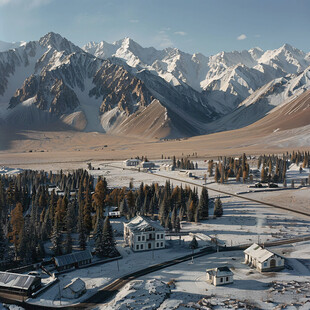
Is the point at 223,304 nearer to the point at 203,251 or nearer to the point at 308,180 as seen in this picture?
the point at 203,251

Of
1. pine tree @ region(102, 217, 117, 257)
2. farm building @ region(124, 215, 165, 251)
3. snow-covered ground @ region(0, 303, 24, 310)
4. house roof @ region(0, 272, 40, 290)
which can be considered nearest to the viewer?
snow-covered ground @ region(0, 303, 24, 310)

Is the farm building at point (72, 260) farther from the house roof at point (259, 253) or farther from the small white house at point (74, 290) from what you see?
the house roof at point (259, 253)

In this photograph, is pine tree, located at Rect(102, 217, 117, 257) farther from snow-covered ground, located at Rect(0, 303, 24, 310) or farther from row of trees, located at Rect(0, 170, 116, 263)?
snow-covered ground, located at Rect(0, 303, 24, 310)

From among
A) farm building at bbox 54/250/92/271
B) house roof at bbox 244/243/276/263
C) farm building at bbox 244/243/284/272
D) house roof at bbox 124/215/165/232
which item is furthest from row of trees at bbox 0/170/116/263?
farm building at bbox 244/243/284/272

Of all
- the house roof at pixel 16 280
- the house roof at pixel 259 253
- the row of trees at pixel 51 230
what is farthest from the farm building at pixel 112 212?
the house roof at pixel 259 253

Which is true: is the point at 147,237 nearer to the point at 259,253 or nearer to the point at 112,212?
the point at 259,253

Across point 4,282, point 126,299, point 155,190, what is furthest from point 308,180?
point 4,282

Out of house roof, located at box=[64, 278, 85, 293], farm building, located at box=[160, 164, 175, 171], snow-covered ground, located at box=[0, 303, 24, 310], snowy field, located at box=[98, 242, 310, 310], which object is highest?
farm building, located at box=[160, 164, 175, 171]
